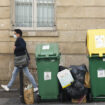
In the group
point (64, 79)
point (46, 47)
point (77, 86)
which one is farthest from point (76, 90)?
point (46, 47)

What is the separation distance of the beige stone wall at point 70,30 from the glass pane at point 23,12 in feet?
1.48

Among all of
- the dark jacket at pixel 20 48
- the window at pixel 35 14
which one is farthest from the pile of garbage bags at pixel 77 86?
the window at pixel 35 14

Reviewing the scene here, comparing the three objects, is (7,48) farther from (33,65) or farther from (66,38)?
(66,38)

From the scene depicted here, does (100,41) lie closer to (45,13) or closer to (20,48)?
(20,48)

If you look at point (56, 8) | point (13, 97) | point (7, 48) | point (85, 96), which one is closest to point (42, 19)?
point (56, 8)

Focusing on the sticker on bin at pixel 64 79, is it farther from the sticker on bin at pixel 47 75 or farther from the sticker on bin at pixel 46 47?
the sticker on bin at pixel 46 47

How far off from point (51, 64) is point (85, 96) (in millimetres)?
1121

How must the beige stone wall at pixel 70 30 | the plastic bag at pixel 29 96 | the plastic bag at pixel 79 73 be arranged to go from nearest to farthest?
the plastic bag at pixel 79 73 → the plastic bag at pixel 29 96 → the beige stone wall at pixel 70 30

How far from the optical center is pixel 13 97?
27.0ft

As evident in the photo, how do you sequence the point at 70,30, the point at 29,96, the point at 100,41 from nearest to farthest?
the point at 100,41 → the point at 29,96 → the point at 70,30

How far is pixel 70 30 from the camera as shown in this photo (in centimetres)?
925

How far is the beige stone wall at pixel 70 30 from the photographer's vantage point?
920cm

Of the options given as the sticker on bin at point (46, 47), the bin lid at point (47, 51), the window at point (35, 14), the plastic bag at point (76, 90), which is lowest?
the plastic bag at point (76, 90)

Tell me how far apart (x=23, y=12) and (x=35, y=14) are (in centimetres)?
41
